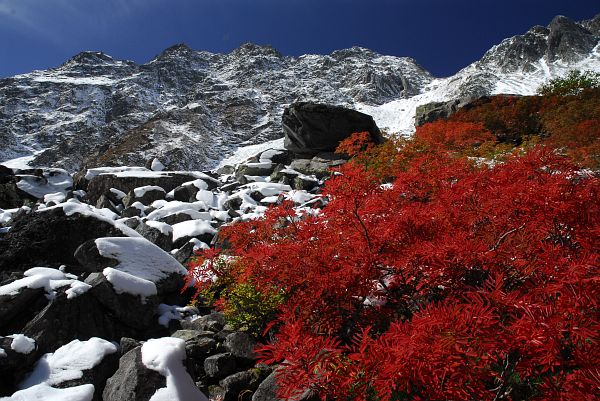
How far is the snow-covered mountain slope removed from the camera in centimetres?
5388

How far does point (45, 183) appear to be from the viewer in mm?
13953

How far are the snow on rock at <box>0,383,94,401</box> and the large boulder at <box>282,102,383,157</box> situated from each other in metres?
17.0

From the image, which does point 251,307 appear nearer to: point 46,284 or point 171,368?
point 171,368

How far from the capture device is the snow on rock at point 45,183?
13.2m

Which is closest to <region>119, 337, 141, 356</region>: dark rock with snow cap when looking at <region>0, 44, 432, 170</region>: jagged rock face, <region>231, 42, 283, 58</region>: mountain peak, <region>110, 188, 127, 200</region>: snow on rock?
<region>110, 188, 127, 200</region>: snow on rock

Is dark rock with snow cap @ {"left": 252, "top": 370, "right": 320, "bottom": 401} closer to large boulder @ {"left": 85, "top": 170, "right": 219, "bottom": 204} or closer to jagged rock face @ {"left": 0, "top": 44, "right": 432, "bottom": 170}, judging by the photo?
large boulder @ {"left": 85, "top": 170, "right": 219, "bottom": 204}

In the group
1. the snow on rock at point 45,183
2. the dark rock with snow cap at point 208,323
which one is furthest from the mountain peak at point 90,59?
the dark rock with snow cap at point 208,323

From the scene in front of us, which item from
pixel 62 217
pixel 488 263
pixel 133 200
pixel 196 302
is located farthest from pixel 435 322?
pixel 133 200

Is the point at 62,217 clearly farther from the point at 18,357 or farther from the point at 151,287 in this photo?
the point at 18,357

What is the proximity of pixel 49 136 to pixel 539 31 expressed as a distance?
121955 millimetres

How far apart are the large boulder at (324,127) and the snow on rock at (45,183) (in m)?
11.5

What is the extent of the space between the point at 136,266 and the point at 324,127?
14976 millimetres

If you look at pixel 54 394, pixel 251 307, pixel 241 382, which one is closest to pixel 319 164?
pixel 251 307

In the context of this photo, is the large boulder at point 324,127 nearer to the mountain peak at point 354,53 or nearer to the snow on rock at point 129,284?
the snow on rock at point 129,284
